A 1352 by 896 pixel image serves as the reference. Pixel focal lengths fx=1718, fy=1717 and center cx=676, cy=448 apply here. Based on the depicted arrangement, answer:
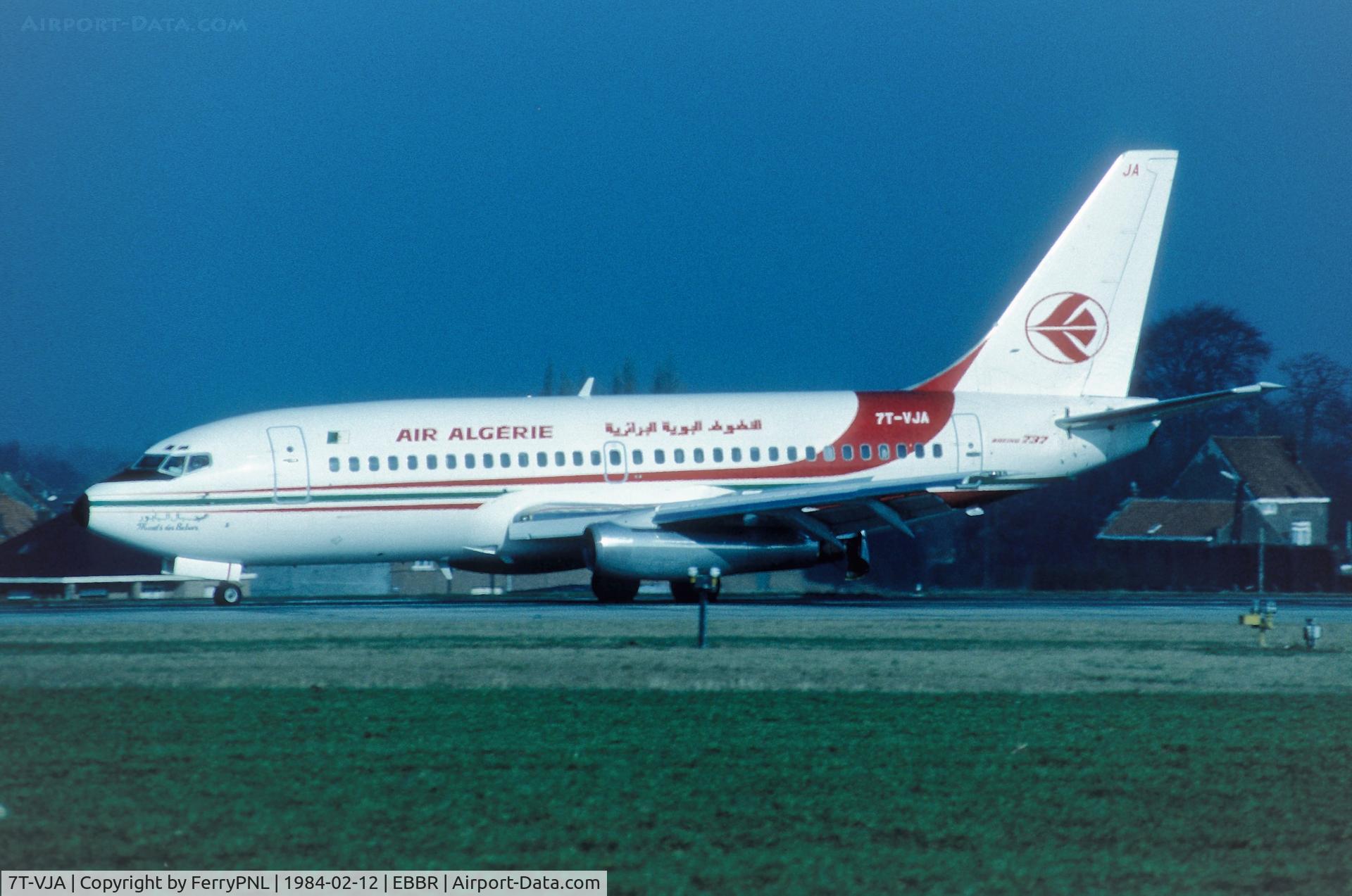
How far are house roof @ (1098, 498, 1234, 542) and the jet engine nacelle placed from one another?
33.7m

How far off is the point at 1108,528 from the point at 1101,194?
30.8m

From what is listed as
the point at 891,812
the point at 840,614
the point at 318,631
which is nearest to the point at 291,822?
the point at 891,812

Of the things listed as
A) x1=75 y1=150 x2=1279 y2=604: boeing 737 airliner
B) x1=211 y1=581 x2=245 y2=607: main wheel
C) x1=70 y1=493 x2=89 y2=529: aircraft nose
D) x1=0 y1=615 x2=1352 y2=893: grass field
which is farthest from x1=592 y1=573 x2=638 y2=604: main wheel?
x1=0 y1=615 x2=1352 y2=893: grass field

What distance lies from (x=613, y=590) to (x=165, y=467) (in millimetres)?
8028

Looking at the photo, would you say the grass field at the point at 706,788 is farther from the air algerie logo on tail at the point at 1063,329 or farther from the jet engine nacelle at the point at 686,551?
the air algerie logo on tail at the point at 1063,329

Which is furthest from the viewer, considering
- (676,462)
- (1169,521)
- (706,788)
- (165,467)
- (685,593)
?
(1169,521)

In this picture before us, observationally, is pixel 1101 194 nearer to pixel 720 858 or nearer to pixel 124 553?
pixel 720 858

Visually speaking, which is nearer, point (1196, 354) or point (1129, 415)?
point (1129, 415)

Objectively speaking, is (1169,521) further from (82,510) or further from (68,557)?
(82,510)

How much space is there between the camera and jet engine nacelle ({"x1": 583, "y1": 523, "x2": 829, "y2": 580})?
93.1 feet

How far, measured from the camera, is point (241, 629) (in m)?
23.0

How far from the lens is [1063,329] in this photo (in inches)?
1359

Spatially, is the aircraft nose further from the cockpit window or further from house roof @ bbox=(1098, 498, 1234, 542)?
Answer: house roof @ bbox=(1098, 498, 1234, 542)

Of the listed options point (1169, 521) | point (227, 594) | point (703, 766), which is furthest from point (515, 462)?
point (1169, 521)
